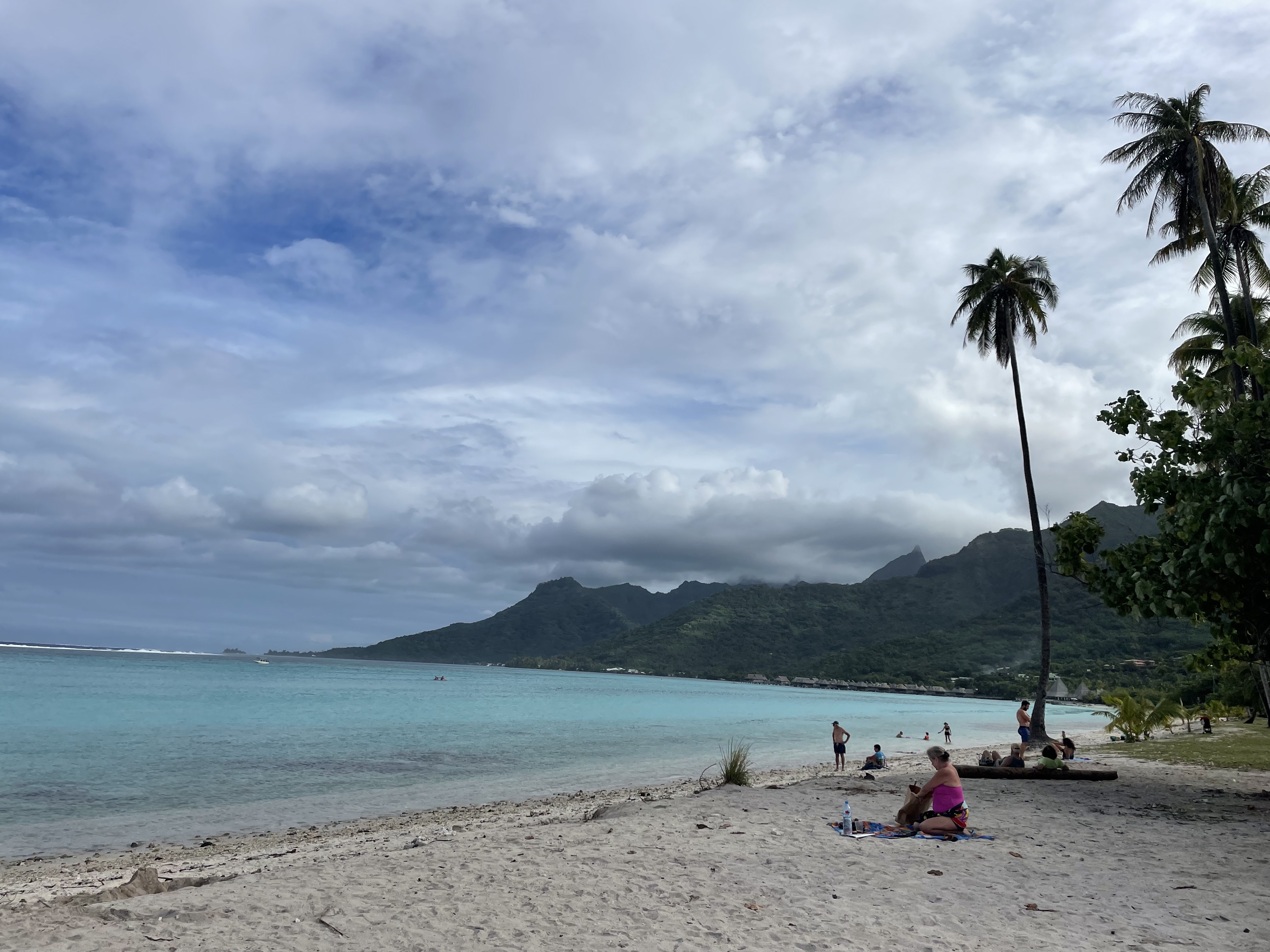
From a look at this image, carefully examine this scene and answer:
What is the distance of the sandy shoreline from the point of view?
5.67 metres

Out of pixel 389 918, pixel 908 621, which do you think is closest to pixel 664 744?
pixel 389 918

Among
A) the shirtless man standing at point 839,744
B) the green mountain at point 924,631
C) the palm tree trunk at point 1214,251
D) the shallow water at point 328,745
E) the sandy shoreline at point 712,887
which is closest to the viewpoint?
the sandy shoreline at point 712,887

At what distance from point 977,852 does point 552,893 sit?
471 cm

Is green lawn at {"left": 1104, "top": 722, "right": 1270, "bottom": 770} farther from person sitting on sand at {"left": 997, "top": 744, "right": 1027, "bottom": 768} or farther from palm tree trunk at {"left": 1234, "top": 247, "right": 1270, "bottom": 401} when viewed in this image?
person sitting on sand at {"left": 997, "top": 744, "right": 1027, "bottom": 768}

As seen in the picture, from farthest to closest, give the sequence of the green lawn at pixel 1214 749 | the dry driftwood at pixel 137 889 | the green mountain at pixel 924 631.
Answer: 1. the green mountain at pixel 924 631
2. the green lawn at pixel 1214 749
3. the dry driftwood at pixel 137 889

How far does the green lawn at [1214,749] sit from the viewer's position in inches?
697

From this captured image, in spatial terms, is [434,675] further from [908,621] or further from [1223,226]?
[1223,226]

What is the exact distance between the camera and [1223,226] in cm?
1945

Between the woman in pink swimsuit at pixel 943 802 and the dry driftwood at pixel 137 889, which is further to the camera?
the woman in pink swimsuit at pixel 943 802

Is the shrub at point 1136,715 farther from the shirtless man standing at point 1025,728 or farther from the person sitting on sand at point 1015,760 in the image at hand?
the person sitting on sand at point 1015,760

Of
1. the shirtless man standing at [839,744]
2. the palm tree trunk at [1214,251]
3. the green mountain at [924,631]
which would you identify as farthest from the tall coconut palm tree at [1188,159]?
the green mountain at [924,631]

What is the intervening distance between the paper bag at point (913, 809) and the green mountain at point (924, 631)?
8984cm

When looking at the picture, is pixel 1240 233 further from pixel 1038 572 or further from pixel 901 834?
pixel 901 834

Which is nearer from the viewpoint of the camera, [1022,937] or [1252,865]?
[1022,937]
